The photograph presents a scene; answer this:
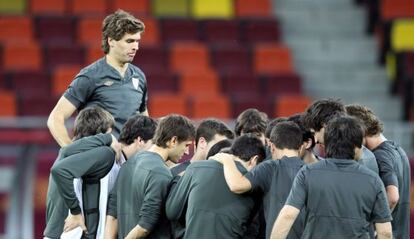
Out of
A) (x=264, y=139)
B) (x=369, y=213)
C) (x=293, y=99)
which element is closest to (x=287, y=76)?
(x=293, y=99)

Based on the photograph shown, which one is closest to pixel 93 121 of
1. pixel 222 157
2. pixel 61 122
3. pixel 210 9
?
pixel 61 122

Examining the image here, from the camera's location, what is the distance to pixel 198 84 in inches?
552

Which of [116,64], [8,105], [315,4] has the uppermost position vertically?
[116,64]

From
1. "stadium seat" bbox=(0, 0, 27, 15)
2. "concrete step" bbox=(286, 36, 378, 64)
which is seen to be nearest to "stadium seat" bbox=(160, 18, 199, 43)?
"concrete step" bbox=(286, 36, 378, 64)

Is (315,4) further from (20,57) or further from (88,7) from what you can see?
(20,57)

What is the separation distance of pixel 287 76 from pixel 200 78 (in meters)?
1.07

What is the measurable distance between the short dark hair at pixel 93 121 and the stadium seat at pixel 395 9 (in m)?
8.46

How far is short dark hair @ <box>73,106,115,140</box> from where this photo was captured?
7.26 m

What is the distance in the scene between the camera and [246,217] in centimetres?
695

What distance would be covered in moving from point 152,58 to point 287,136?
7610 mm

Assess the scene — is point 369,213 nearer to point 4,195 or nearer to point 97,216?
point 97,216

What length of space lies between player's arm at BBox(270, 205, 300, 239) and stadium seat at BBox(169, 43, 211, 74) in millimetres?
7993

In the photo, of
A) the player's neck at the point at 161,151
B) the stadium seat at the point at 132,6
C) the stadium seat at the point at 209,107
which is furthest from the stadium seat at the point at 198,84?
the player's neck at the point at 161,151

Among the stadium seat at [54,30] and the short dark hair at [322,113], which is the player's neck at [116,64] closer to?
the short dark hair at [322,113]
